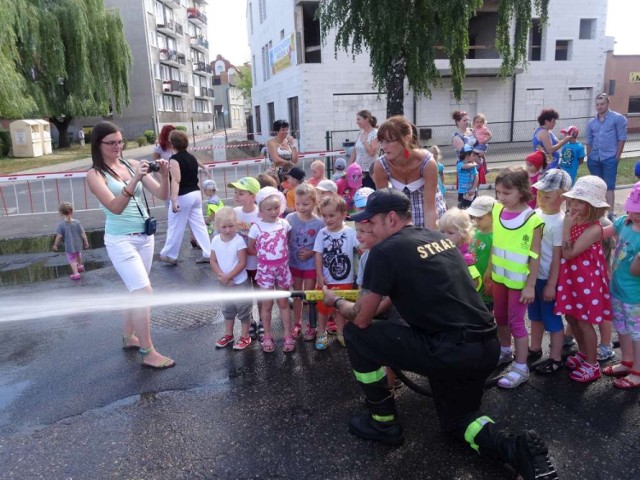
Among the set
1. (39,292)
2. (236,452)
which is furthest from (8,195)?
(236,452)

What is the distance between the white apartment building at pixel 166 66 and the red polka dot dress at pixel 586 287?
35.8 meters

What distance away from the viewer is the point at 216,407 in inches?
141

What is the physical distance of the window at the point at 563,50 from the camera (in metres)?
28.2

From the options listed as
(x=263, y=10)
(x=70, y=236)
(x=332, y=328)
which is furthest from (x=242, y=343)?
(x=263, y=10)

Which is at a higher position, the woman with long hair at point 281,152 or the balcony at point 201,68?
the balcony at point 201,68

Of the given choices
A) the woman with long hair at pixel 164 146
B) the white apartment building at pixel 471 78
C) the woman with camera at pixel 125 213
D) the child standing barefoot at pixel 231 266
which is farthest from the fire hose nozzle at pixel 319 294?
the white apartment building at pixel 471 78

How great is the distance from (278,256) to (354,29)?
30.5 feet

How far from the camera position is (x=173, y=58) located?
59062 millimetres

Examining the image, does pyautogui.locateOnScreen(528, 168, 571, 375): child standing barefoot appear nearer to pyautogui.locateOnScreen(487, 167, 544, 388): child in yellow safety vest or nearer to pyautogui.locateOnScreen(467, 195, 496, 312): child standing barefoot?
pyautogui.locateOnScreen(487, 167, 544, 388): child in yellow safety vest

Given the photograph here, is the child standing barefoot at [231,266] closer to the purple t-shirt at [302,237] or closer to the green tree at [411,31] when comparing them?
the purple t-shirt at [302,237]

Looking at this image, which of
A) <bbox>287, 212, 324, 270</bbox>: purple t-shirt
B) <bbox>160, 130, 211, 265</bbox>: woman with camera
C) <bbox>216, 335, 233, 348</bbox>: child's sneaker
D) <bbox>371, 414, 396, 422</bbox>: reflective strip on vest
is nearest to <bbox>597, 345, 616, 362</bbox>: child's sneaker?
<bbox>371, 414, 396, 422</bbox>: reflective strip on vest

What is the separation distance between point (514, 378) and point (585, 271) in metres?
0.97

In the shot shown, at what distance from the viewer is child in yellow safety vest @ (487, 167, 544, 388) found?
3652 millimetres

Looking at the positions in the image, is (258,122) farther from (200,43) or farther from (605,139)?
(200,43)
